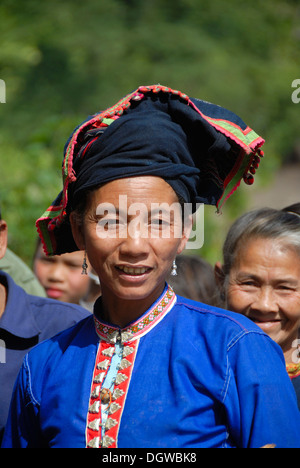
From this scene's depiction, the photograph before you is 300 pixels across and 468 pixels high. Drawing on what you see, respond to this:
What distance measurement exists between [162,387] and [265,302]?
104cm

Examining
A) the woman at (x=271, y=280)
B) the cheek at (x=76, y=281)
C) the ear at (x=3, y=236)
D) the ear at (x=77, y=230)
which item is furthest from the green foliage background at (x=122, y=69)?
the ear at (x=77, y=230)

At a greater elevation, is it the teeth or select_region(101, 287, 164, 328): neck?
the teeth

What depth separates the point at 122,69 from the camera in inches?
647

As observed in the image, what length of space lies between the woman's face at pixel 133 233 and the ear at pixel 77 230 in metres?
0.11

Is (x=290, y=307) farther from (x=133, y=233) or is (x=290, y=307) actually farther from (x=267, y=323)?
(x=133, y=233)

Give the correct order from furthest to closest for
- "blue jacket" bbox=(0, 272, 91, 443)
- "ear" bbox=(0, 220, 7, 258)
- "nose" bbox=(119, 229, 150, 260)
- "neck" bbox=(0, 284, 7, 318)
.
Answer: "ear" bbox=(0, 220, 7, 258), "neck" bbox=(0, 284, 7, 318), "blue jacket" bbox=(0, 272, 91, 443), "nose" bbox=(119, 229, 150, 260)

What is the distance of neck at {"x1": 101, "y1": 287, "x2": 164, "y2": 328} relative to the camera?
2.20m

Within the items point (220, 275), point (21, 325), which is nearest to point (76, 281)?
point (220, 275)

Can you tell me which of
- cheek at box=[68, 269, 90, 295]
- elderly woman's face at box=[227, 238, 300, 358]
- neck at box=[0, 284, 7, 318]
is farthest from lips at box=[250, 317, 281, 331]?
cheek at box=[68, 269, 90, 295]

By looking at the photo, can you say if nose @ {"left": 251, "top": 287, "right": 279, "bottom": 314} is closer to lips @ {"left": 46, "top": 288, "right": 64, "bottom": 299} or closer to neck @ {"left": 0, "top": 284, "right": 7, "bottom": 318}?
neck @ {"left": 0, "top": 284, "right": 7, "bottom": 318}

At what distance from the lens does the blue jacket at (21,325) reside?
8.95 feet

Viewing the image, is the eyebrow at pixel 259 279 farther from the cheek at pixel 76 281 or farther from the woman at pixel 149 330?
the cheek at pixel 76 281

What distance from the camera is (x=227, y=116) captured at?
2160mm
